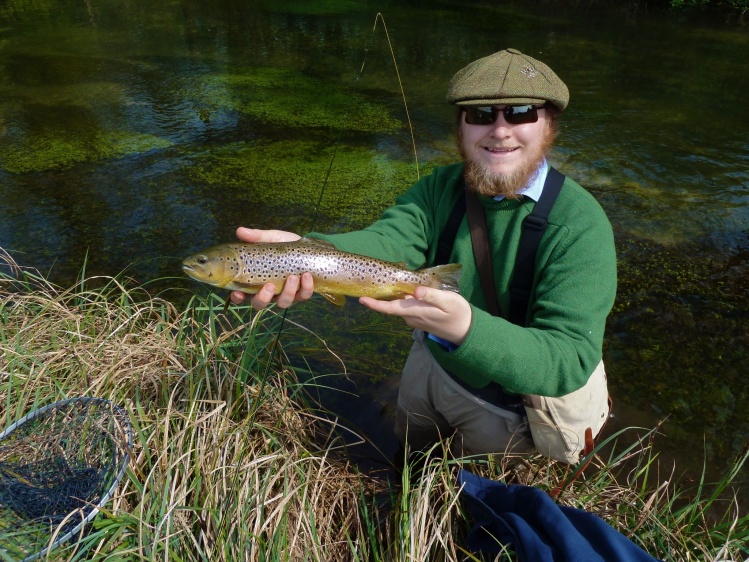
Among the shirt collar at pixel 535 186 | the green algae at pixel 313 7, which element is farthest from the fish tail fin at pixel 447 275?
the green algae at pixel 313 7

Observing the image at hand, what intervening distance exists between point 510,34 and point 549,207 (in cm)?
1348

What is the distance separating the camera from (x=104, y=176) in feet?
22.2

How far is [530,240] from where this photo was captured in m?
2.36

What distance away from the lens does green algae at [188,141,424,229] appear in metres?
6.28

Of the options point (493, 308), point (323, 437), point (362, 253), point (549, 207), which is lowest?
point (323, 437)

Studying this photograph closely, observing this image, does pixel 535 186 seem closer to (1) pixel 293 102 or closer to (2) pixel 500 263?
(2) pixel 500 263

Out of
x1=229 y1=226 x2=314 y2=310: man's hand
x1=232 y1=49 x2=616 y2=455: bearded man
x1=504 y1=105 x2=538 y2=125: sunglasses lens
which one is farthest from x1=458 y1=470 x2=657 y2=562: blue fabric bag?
x1=504 y1=105 x2=538 y2=125: sunglasses lens

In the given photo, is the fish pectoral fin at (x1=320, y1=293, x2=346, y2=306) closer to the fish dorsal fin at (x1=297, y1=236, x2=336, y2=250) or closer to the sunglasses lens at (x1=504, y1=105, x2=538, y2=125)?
the fish dorsal fin at (x1=297, y1=236, x2=336, y2=250)

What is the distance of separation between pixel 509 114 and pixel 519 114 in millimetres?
44

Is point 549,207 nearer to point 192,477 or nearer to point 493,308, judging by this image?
point 493,308

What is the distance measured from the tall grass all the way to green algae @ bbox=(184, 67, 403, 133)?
592cm

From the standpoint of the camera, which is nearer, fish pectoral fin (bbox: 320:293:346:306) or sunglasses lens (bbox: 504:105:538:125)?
sunglasses lens (bbox: 504:105:538:125)

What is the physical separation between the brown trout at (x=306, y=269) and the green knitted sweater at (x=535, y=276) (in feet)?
0.37

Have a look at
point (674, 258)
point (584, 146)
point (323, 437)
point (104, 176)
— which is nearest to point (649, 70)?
point (584, 146)
